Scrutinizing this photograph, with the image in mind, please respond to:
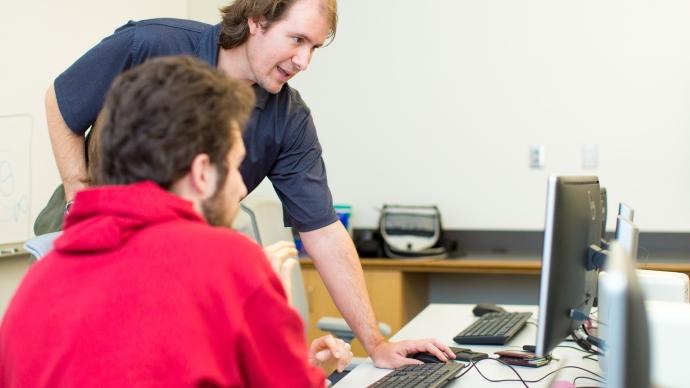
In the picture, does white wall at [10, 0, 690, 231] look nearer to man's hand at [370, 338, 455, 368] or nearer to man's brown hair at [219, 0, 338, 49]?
man's brown hair at [219, 0, 338, 49]

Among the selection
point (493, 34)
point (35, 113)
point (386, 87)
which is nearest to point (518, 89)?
point (493, 34)

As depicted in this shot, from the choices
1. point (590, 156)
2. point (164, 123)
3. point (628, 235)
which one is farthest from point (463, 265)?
point (164, 123)

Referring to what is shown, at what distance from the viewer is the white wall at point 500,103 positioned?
424 cm

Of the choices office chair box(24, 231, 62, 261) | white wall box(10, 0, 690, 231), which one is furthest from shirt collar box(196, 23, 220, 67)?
white wall box(10, 0, 690, 231)

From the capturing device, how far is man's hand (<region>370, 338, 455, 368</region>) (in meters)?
1.93

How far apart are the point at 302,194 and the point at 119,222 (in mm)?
1217

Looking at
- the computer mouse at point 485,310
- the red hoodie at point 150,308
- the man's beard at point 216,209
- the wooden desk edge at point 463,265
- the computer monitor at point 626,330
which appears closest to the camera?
the computer monitor at point 626,330

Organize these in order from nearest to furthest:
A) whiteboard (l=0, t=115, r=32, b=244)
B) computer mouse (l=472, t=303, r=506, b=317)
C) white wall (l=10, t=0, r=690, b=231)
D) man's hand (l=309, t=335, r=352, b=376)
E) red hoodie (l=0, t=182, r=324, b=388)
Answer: red hoodie (l=0, t=182, r=324, b=388)
man's hand (l=309, t=335, r=352, b=376)
computer mouse (l=472, t=303, r=506, b=317)
whiteboard (l=0, t=115, r=32, b=244)
white wall (l=10, t=0, r=690, b=231)

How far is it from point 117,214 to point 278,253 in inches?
10.5

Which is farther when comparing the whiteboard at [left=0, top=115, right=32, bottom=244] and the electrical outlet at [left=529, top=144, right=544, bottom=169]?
the electrical outlet at [left=529, top=144, right=544, bottom=169]

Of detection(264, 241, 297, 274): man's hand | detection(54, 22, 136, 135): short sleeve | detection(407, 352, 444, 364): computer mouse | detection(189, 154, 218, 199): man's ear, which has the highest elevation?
detection(54, 22, 136, 135): short sleeve

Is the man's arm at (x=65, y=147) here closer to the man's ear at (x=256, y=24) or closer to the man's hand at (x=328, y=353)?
the man's ear at (x=256, y=24)

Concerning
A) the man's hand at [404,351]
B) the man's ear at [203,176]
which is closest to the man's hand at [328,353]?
the man's hand at [404,351]

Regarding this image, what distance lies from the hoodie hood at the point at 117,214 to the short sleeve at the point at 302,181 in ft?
3.81
